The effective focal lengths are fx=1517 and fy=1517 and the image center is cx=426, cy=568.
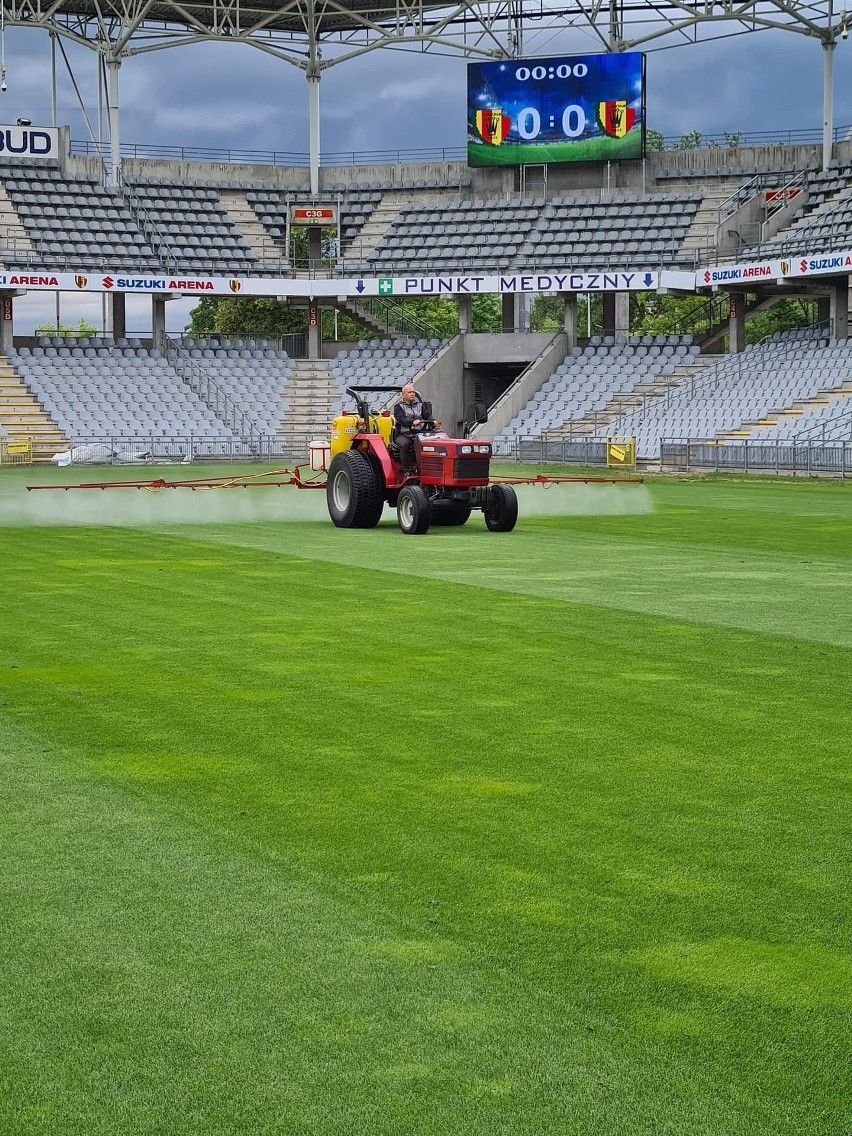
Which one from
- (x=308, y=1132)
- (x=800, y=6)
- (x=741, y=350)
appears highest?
(x=800, y=6)

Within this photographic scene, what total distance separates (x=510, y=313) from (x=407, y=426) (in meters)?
39.5

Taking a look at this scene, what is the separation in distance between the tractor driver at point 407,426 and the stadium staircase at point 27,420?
27.1 metres

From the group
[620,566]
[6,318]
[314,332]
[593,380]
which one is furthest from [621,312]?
[620,566]

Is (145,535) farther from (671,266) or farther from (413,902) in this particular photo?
(671,266)

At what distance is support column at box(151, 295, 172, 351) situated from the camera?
5512 cm

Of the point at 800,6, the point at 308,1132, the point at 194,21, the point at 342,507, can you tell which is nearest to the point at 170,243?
the point at 194,21

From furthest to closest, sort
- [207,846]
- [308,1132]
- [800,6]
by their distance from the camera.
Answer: [800,6], [207,846], [308,1132]

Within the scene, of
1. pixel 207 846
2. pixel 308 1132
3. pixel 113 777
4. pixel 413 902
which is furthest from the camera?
pixel 113 777

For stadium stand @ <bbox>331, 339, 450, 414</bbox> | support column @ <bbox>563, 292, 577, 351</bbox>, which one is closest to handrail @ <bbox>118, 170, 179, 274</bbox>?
stadium stand @ <bbox>331, 339, 450, 414</bbox>

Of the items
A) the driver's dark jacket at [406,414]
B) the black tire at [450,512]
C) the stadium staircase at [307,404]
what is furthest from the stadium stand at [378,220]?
the driver's dark jacket at [406,414]

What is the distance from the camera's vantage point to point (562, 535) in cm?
1977

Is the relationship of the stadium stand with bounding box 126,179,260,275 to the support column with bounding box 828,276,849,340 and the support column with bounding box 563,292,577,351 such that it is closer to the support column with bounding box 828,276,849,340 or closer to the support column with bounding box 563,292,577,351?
the support column with bounding box 563,292,577,351

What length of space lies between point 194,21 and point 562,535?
40.4 m

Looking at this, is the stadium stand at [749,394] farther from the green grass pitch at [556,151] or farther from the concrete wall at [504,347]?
the green grass pitch at [556,151]
